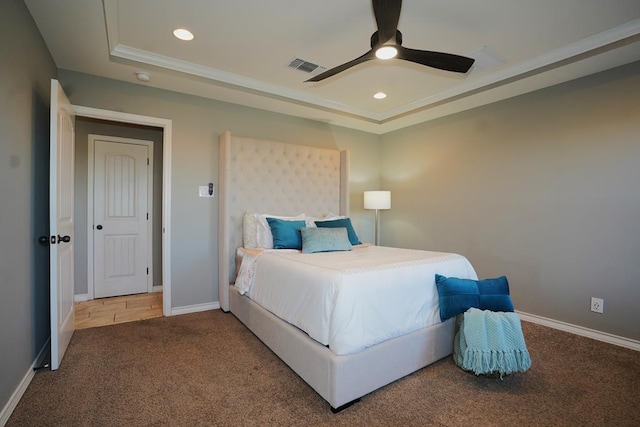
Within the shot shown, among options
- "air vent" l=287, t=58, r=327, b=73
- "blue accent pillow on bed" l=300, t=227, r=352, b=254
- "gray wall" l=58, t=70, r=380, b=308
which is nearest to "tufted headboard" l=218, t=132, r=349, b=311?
"gray wall" l=58, t=70, r=380, b=308

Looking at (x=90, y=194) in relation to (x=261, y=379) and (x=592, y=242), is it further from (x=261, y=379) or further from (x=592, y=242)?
(x=592, y=242)

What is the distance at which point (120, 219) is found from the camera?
4.22 meters

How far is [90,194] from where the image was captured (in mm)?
4012

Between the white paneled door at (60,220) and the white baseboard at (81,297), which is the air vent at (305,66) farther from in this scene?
the white baseboard at (81,297)

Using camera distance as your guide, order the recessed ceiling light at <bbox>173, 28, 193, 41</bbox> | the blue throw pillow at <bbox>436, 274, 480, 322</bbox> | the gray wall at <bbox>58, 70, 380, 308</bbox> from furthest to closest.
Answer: the gray wall at <bbox>58, 70, 380, 308</bbox> → the recessed ceiling light at <bbox>173, 28, 193, 41</bbox> → the blue throw pillow at <bbox>436, 274, 480, 322</bbox>

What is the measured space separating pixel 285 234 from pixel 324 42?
6.07 ft

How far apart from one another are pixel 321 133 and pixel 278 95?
1.06 m

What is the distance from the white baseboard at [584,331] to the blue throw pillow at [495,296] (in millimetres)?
1291

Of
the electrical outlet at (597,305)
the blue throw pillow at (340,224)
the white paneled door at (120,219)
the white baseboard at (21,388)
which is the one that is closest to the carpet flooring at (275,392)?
the white baseboard at (21,388)

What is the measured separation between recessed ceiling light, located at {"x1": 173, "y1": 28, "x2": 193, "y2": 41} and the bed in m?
1.12

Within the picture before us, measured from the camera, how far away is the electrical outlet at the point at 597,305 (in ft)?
9.27

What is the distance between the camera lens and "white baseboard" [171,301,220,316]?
3.42 meters

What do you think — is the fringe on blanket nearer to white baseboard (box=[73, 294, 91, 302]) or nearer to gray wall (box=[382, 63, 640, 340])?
gray wall (box=[382, 63, 640, 340])

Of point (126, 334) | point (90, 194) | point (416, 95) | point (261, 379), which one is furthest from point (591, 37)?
point (90, 194)
